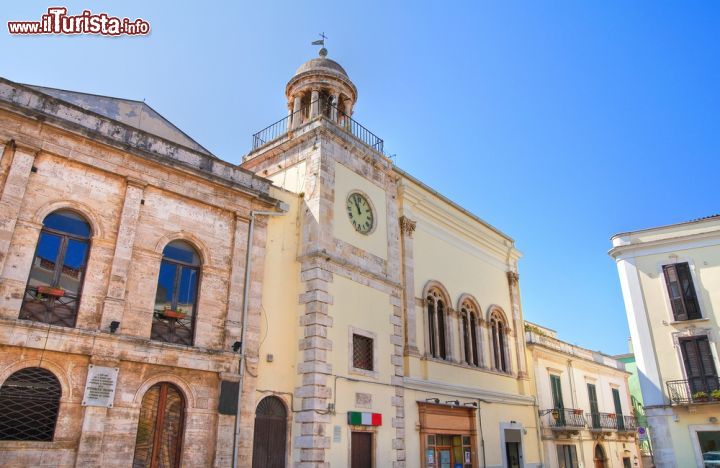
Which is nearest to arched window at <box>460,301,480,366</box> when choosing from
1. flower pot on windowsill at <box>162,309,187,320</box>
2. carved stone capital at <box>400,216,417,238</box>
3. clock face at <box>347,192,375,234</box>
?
carved stone capital at <box>400,216,417,238</box>

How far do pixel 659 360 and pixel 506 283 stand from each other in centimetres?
653

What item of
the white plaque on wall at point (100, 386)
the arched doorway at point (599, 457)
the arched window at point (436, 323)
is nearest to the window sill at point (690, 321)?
the arched window at point (436, 323)

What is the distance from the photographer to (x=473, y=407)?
61.7 feet

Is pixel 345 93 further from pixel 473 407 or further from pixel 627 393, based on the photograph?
pixel 627 393

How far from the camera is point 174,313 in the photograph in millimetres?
12664

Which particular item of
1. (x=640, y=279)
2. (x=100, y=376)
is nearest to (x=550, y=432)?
(x=640, y=279)

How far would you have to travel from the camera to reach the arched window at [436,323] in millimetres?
18859

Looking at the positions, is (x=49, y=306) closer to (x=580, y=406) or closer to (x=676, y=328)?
(x=676, y=328)

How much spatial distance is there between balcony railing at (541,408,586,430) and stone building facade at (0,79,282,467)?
49.2 ft

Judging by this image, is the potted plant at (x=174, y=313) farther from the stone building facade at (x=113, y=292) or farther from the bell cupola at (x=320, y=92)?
the bell cupola at (x=320, y=92)

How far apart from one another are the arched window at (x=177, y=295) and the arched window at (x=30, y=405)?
88.6 inches

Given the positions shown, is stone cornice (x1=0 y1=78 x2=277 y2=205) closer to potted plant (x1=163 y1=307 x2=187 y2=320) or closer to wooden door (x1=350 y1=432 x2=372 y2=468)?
potted plant (x1=163 y1=307 x2=187 y2=320)

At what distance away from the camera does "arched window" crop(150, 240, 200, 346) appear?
12.5 metres

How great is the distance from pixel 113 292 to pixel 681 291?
1923cm
